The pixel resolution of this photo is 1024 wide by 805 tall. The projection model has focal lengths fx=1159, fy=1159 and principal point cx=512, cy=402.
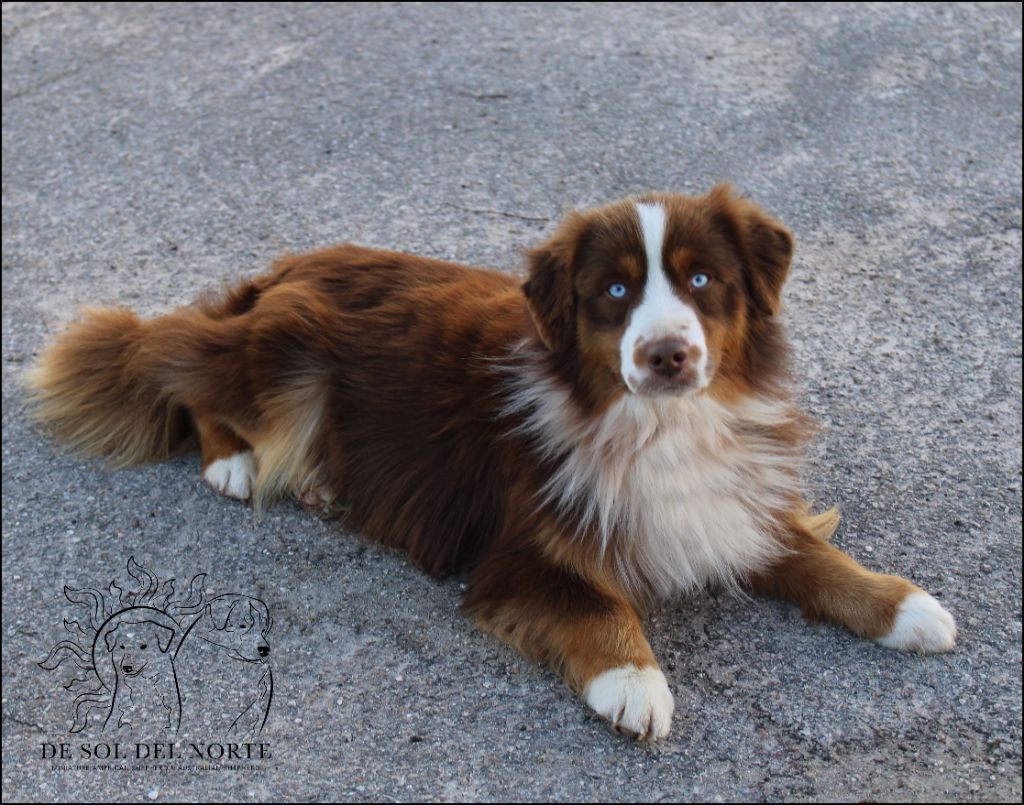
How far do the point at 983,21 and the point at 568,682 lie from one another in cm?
736

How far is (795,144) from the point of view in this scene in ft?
25.4

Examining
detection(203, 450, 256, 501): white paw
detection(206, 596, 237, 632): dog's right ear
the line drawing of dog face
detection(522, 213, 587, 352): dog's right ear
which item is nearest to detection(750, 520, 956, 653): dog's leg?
detection(522, 213, 587, 352): dog's right ear

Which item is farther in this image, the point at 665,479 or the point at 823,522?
the point at 823,522

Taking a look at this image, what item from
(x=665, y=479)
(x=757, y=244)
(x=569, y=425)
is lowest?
(x=665, y=479)

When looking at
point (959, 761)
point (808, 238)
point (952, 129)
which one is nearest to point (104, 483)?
point (959, 761)

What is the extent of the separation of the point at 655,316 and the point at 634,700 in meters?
1.26

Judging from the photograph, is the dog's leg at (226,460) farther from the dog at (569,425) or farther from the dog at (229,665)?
the dog at (229,665)

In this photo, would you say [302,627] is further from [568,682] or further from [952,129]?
[952,129]

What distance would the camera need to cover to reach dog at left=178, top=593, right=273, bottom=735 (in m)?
4.07

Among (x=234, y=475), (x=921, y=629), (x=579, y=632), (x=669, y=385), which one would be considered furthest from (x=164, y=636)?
(x=921, y=629)

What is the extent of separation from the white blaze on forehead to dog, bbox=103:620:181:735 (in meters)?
1.99

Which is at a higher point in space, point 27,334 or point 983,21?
point 983,21

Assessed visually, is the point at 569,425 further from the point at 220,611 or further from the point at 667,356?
the point at 220,611

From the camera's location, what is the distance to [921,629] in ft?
13.6
